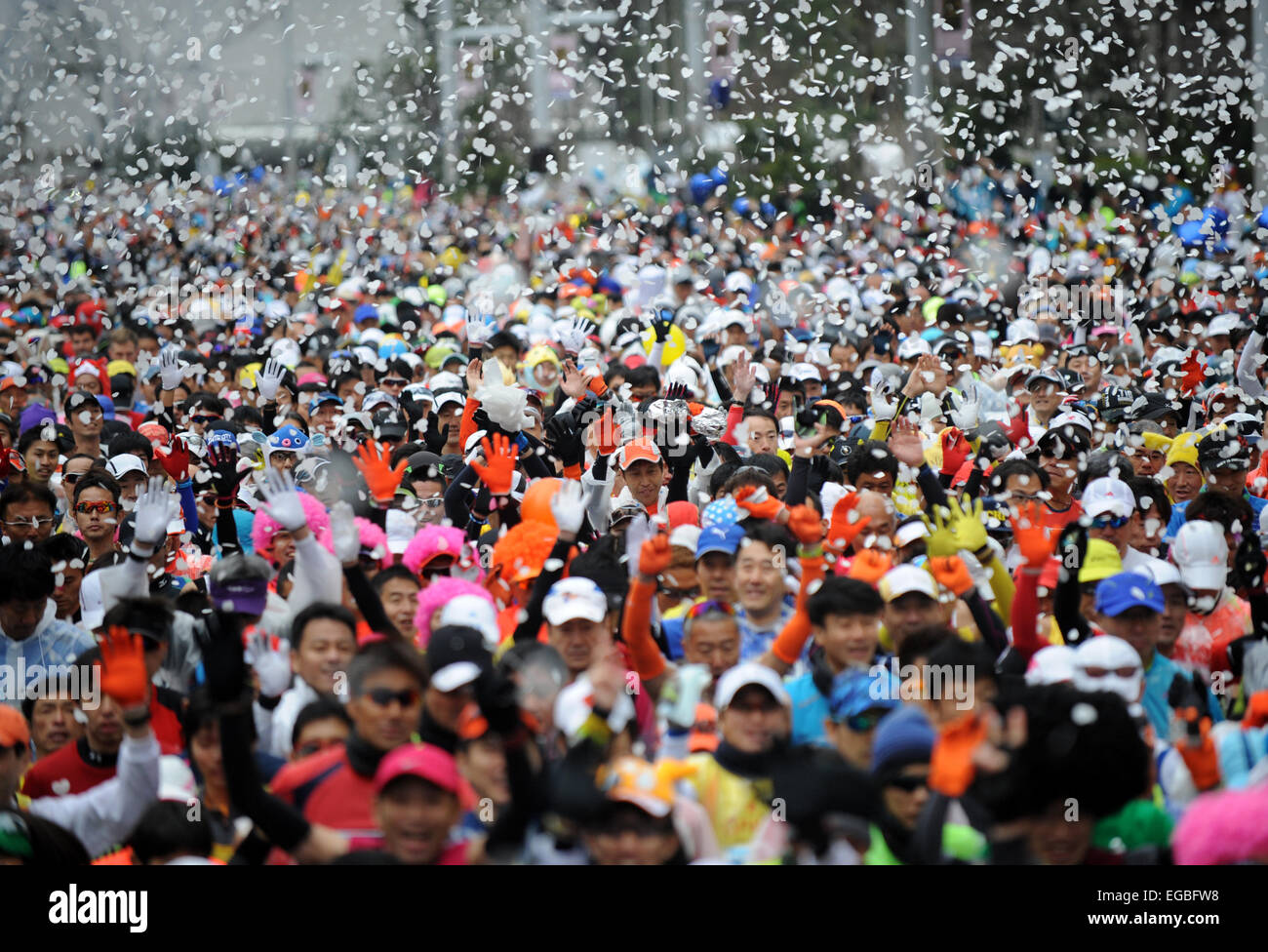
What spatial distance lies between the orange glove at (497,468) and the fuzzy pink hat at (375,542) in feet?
2.07

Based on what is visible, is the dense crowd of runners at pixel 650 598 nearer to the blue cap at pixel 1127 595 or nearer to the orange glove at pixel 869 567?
the blue cap at pixel 1127 595

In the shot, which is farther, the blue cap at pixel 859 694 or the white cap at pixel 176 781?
the blue cap at pixel 859 694

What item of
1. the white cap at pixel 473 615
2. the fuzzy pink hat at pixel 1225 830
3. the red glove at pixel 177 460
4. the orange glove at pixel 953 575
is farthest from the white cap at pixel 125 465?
the fuzzy pink hat at pixel 1225 830

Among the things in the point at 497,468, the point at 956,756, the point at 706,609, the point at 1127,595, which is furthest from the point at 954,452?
the point at 956,756

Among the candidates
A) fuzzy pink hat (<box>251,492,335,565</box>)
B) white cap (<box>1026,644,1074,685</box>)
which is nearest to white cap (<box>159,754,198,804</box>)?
fuzzy pink hat (<box>251,492,335,565</box>)

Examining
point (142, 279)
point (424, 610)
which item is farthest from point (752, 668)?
point (142, 279)

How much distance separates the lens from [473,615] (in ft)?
14.4

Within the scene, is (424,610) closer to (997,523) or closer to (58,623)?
(58,623)

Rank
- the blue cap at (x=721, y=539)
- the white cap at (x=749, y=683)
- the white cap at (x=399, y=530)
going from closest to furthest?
the white cap at (x=749, y=683) → the blue cap at (x=721, y=539) → the white cap at (x=399, y=530)

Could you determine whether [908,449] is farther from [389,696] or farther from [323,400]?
[323,400]

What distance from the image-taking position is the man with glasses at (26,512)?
6.22 m

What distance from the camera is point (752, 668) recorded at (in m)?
3.55
